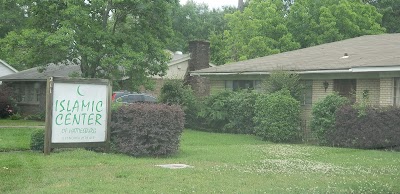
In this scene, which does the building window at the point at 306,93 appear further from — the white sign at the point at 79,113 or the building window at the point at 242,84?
the white sign at the point at 79,113

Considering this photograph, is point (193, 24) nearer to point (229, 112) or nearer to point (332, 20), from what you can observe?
point (332, 20)

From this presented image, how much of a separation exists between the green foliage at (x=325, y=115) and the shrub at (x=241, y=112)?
3715mm

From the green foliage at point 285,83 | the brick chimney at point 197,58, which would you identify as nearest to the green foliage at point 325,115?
the green foliage at point 285,83

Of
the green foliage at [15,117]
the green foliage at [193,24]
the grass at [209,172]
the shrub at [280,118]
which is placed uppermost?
the green foliage at [193,24]

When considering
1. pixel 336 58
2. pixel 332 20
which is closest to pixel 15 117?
pixel 336 58

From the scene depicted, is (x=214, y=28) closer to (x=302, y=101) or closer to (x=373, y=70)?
(x=302, y=101)

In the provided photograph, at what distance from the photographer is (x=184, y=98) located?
84.6 feet

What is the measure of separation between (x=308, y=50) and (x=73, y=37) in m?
11.2

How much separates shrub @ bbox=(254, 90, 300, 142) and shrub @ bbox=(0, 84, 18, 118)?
62.2 ft

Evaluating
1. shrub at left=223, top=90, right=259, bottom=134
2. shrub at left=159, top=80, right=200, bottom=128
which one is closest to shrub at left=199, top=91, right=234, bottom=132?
shrub at left=223, top=90, right=259, bottom=134

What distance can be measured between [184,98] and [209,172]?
14071mm

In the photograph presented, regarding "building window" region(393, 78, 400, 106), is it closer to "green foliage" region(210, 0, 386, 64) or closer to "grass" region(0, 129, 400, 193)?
"grass" region(0, 129, 400, 193)

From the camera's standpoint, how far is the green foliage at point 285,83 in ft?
73.5

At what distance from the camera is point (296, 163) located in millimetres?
13930
